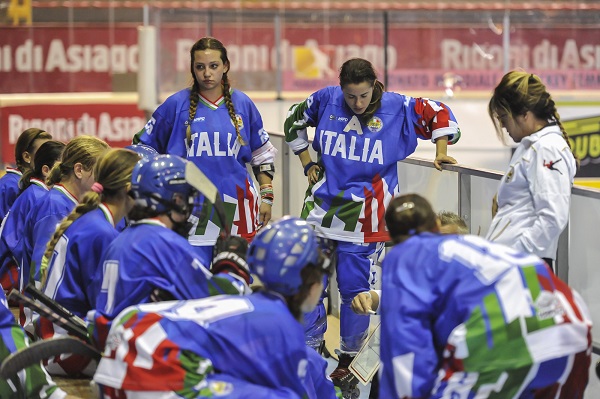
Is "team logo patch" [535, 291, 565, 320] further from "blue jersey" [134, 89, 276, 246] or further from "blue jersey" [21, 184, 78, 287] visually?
"blue jersey" [134, 89, 276, 246]

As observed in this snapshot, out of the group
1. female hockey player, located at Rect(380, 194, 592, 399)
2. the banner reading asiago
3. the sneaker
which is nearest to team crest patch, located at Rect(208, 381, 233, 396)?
female hockey player, located at Rect(380, 194, 592, 399)

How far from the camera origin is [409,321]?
2814 millimetres

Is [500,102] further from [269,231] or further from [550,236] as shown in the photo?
[269,231]

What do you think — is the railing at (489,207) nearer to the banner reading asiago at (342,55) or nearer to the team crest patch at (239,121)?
the team crest patch at (239,121)

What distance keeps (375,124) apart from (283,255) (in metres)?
2.10

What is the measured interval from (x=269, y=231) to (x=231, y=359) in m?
0.34

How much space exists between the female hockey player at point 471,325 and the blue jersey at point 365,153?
6.35 feet

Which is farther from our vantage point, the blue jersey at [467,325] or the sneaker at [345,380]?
the sneaker at [345,380]

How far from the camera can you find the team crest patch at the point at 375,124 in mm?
4883

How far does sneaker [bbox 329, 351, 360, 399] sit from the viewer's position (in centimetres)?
470

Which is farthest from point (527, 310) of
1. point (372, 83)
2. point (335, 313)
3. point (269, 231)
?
point (335, 313)

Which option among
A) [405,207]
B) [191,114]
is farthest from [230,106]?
[405,207]

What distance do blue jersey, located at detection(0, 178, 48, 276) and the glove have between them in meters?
1.88

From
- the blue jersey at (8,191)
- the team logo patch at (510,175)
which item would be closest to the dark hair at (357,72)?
the team logo patch at (510,175)
